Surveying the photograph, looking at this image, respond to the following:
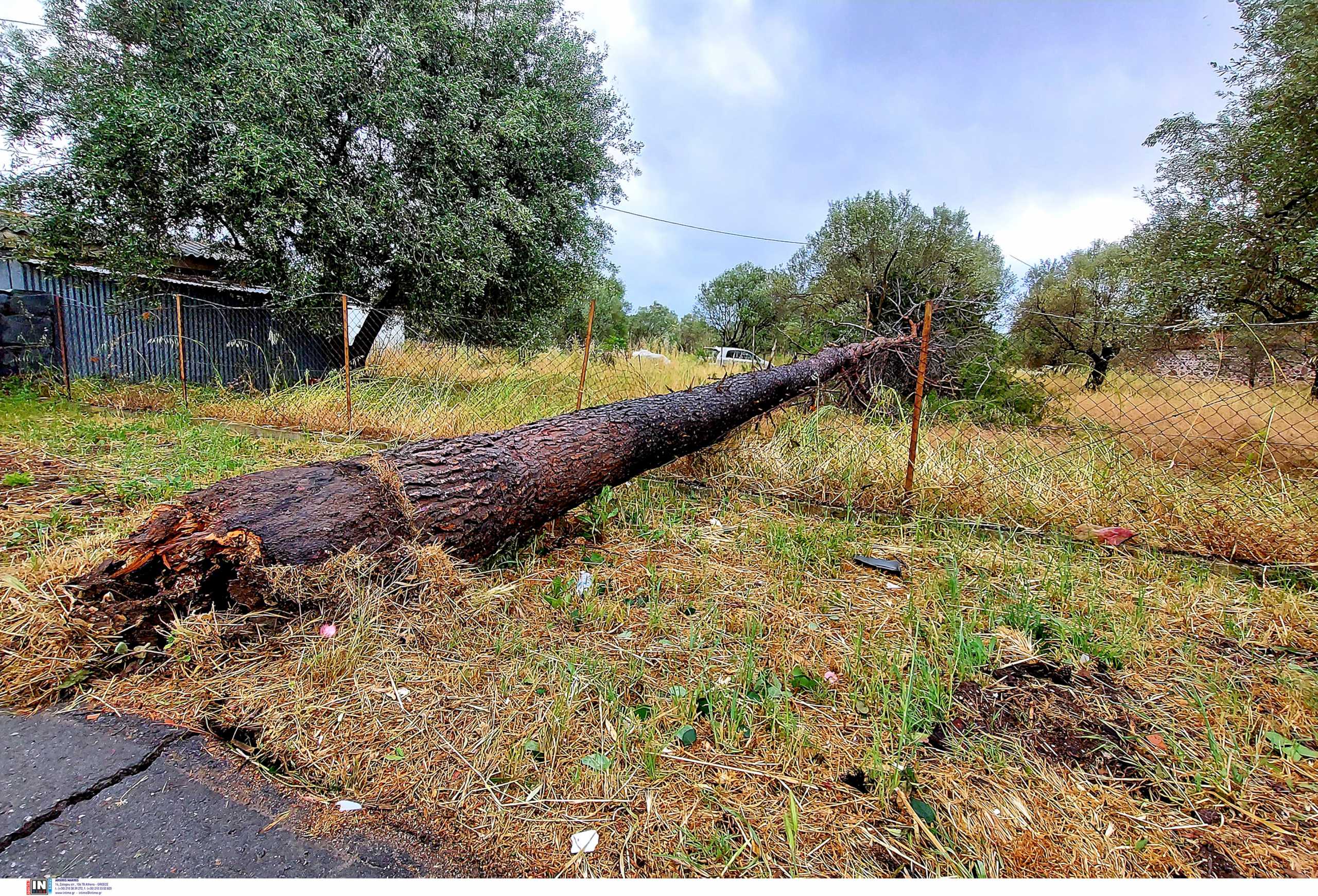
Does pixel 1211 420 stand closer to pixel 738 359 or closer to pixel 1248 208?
pixel 1248 208

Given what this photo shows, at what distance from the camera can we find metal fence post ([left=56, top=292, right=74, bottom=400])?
6.29m

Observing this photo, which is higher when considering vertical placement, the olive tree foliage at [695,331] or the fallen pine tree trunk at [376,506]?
the olive tree foliage at [695,331]

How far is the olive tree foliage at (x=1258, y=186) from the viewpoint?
548 centimetres

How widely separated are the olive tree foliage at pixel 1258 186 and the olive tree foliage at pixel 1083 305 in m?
0.95

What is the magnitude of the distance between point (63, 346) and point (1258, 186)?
15.0 meters

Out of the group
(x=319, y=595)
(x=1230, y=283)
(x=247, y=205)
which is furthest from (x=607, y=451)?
(x=1230, y=283)

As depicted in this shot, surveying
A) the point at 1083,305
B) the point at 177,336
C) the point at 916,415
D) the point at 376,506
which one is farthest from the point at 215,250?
the point at 1083,305

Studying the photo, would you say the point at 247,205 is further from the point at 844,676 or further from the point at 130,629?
the point at 844,676

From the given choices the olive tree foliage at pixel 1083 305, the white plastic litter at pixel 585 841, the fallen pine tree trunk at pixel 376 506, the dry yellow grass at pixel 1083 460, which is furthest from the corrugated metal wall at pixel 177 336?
the olive tree foliage at pixel 1083 305

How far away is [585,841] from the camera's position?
109 centimetres

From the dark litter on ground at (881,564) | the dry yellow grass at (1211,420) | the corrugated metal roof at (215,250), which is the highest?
the corrugated metal roof at (215,250)

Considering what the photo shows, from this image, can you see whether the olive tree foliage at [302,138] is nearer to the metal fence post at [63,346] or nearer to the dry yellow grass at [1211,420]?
the metal fence post at [63,346]

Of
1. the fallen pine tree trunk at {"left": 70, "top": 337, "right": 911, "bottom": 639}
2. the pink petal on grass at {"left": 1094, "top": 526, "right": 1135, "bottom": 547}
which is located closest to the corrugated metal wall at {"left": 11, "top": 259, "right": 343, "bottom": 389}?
the fallen pine tree trunk at {"left": 70, "top": 337, "right": 911, "bottom": 639}

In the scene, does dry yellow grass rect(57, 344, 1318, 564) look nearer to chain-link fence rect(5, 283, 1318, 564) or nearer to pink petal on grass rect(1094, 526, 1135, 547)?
chain-link fence rect(5, 283, 1318, 564)
